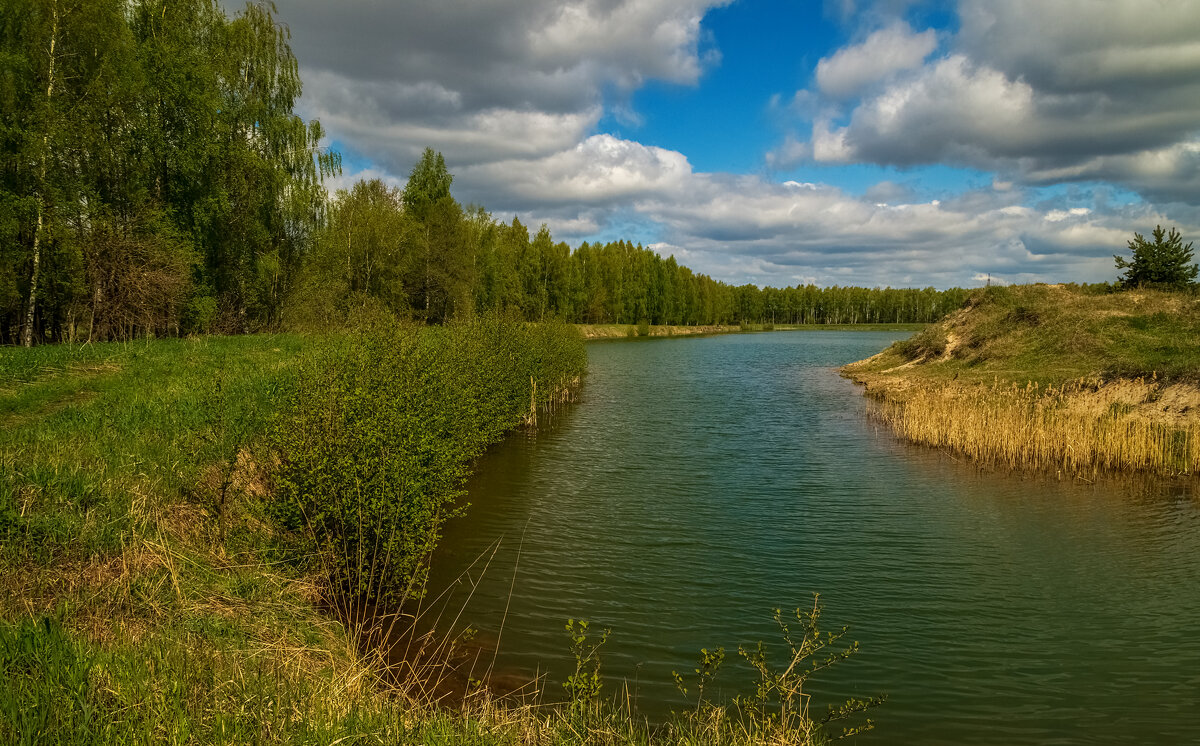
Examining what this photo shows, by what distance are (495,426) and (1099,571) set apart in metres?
15.8

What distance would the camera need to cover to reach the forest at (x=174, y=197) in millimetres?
23781

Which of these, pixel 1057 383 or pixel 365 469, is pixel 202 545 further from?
pixel 1057 383

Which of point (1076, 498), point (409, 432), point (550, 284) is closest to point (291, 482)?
point (409, 432)

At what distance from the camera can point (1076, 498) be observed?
17484 millimetres

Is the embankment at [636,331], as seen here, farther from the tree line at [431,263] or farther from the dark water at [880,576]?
the dark water at [880,576]

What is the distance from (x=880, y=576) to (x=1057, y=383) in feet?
70.4

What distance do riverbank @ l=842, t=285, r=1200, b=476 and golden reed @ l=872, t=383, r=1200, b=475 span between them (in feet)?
0.12

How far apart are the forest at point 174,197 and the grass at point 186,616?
27.0 feet

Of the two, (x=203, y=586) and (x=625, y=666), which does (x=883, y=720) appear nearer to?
(x=625, y=666)

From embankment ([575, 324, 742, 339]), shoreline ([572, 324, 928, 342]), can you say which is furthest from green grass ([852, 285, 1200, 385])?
embankment ([575, 324, 742, 339])

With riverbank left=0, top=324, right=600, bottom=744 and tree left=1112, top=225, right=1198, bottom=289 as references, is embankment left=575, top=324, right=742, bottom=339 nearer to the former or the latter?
tree left=1112, top=225, right=1198, bottom=289

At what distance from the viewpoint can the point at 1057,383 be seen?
28.3 m

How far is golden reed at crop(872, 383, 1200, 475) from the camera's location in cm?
1989

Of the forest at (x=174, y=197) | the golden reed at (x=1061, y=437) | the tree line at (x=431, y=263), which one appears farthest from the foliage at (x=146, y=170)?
the golden reed at (x=1061, y=437)
